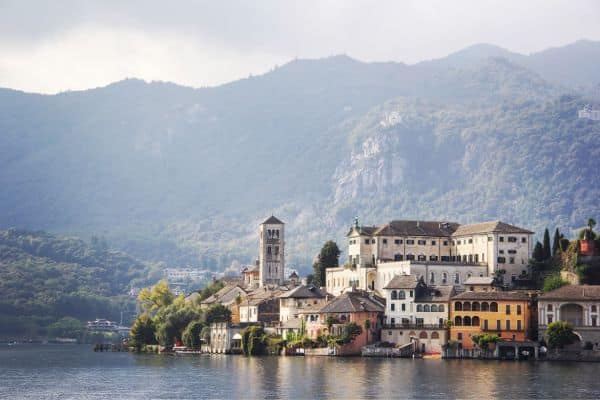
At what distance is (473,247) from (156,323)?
4498 cm

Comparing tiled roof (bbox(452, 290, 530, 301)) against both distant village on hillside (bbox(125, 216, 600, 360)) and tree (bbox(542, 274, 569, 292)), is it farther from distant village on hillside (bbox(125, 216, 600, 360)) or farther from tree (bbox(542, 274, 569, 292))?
tree (bbox(542, 274, 569, 292))

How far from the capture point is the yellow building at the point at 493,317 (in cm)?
16050

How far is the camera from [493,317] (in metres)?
161

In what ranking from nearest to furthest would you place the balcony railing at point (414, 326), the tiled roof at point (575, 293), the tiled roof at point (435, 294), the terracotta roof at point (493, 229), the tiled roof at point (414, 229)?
1. the tiled roof at point (575, 293)
2. the balcony railing at point (414, 326)
3. the tiled roof at point (435, 294)
4. the terracotta roof at point (493, 229)
5. the tiled roof at point (414, 229)

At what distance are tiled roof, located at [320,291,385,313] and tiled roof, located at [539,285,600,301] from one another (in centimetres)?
2139

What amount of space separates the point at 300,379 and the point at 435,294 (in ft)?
140

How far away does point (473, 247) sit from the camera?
186 metres

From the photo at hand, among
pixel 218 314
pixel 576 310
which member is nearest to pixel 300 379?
pixel 576 310

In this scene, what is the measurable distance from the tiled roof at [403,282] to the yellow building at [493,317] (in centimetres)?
712

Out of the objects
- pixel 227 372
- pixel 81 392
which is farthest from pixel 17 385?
pixel 227 372

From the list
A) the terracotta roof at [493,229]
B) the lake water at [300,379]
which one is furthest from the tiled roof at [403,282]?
the terracotta roof at [493,229]

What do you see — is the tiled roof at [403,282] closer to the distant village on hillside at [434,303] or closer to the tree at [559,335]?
the distant village on hillside at [434,303]

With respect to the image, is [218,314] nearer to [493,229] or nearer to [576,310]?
[493,229]

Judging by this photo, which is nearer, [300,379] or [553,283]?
[300,379]
